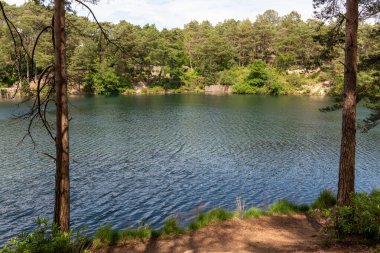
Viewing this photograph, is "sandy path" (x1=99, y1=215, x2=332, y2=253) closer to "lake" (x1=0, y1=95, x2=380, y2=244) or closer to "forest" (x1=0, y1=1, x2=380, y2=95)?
"lake" (x1=0, y1=95, x2=380, y2=244)

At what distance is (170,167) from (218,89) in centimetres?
7566

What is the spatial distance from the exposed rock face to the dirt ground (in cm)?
8599

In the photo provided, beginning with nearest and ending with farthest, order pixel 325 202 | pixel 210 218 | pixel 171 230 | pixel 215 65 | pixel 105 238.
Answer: pixel 105 238
pixel 171 230
pixel 210 218
pixel 325 202
pixel 215 65

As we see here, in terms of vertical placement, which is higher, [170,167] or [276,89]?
[276,89]

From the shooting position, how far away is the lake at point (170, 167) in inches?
715

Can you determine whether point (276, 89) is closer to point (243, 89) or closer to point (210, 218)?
point (243, 89)

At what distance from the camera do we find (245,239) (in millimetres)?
11734

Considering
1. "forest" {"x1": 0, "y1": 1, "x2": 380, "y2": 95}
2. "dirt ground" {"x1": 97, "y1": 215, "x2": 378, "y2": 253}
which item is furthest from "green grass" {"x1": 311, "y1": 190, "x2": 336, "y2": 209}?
"forest" {"x1": 0, "y1": 1, "x2": 380, "y2": 95}

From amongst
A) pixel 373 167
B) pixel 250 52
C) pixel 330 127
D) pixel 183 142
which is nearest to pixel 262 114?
pixel 330 127

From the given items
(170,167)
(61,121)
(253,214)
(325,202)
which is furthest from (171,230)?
(170,167)

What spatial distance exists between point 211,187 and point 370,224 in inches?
552

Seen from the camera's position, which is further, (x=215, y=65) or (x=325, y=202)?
(x=215, y=65)

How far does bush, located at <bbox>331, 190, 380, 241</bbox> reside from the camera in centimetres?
812

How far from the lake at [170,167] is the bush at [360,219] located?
8.47 metres
